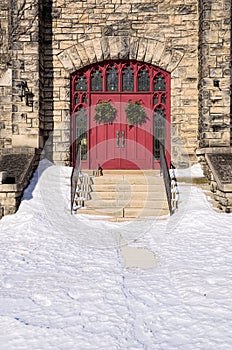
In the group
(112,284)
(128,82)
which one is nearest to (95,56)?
(128,82)

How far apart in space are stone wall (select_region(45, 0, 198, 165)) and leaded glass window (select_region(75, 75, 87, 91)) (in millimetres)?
354

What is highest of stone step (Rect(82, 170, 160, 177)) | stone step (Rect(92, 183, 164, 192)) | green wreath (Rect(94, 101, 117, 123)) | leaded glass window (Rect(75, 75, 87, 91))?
leaded glass window (Rect(75, 75, 87, 91))

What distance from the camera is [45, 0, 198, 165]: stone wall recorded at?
9.12 m

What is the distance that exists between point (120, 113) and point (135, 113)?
487 millimetres

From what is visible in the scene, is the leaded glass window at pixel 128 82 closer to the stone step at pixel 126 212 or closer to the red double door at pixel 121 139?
the red double door at pixel 121 139

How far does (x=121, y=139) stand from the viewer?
952 centimetres

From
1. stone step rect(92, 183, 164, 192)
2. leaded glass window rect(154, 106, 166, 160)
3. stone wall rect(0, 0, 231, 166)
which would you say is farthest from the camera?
leaded glass window rect(154, 106, 166, 160)

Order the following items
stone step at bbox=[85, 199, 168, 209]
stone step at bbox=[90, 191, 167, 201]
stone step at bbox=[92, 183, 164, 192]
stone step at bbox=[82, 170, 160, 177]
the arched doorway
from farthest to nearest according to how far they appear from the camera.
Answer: the arched doorway
stone step at bbox=[82, 170, 160, 177]
stone step at bbox=[92, 183, 164, 192]
stone step at bbox=[90, 191, 167, 201]
stone step at bbox=[85, 199, 168, 209]

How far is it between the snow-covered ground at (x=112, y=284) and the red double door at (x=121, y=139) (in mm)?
3445

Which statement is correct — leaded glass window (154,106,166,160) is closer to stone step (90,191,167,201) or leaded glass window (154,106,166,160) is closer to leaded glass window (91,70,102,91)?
leaded glass window (91,70,102,91)

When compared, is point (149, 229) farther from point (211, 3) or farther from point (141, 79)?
point (211, 3)

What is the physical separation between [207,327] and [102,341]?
3.00ft

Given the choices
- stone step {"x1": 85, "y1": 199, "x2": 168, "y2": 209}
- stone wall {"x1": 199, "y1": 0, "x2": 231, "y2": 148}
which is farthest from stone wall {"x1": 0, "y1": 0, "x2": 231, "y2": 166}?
stone step {"x1": 85, "y1": 199, "x2": 168, "y2": 209}

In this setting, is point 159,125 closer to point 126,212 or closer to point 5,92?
point 126,212
